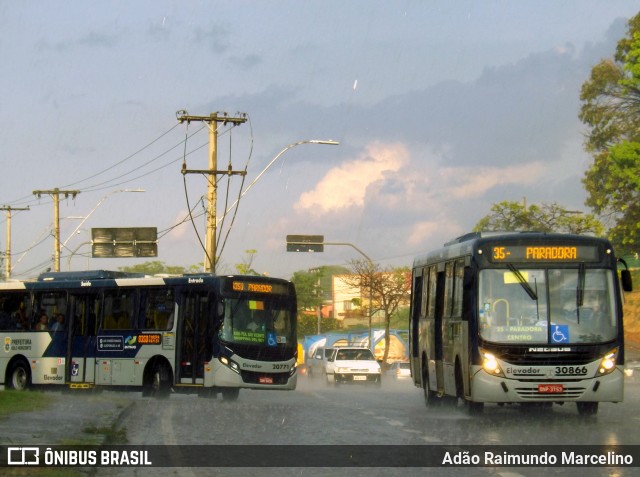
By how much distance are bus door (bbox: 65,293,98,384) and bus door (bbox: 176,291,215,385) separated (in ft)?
12.2

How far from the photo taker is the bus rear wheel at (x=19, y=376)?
32688 mm

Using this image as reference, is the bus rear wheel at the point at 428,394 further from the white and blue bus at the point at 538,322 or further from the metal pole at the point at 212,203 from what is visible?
the metal pole at the point at 212,203

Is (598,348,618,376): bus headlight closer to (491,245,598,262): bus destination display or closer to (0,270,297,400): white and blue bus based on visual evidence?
(491,245,598,262): bus destination display

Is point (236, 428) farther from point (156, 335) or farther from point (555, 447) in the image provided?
point (156, 335)

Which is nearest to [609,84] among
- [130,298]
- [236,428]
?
[130,298]

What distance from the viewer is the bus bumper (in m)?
18.3

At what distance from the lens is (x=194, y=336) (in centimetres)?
2817

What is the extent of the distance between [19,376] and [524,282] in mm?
18671

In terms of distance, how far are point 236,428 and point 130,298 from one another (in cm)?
1340

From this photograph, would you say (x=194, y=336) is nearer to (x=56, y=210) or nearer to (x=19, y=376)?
(x=19, y=376)

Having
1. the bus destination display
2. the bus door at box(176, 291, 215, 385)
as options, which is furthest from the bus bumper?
the bus door at box(176, 291, 215, 385)

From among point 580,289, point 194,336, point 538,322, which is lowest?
point 194,336

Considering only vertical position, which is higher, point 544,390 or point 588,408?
point 544,390

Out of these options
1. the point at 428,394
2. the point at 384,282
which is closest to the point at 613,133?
the point at 384,282
